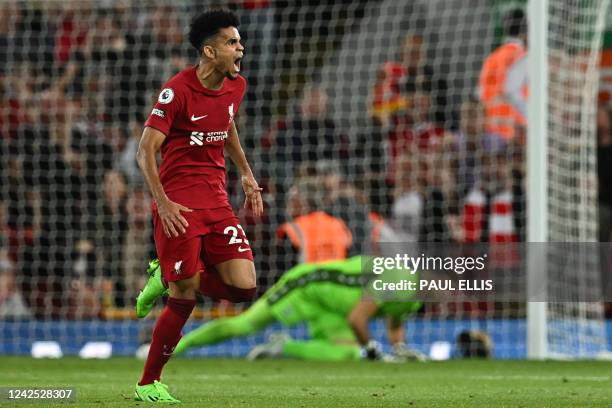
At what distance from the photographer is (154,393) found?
22.0 ft

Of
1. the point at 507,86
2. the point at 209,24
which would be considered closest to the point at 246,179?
the point at 209,24

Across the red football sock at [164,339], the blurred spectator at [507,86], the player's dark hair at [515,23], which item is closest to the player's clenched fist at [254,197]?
the red football sock at [164,339]

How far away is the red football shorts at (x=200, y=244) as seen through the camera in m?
6.78

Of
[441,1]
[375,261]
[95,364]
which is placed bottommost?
[95,364]

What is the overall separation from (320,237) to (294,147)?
47.9 inches

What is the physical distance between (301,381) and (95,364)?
2.72 meters

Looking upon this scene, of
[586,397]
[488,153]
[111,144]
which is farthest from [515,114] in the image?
[586,397]

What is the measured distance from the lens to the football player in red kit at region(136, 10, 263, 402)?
675cm

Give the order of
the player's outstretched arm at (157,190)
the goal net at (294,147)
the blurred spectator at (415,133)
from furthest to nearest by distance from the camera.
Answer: the blurred spectator at (415,133) < the goal net at (294,147) < the player's outstretched arm at (157,190)

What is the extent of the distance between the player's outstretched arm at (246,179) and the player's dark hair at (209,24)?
0.51m

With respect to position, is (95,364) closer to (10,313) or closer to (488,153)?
(10,313)

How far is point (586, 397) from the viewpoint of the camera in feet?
23.8

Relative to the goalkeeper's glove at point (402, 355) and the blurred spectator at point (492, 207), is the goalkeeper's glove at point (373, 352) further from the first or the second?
the blurred spectator at point (492, 207)

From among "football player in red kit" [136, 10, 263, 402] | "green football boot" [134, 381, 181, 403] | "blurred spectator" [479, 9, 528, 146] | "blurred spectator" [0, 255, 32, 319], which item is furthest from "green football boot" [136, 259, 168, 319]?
"blurred spectator" [479, 9, 528, 146]
